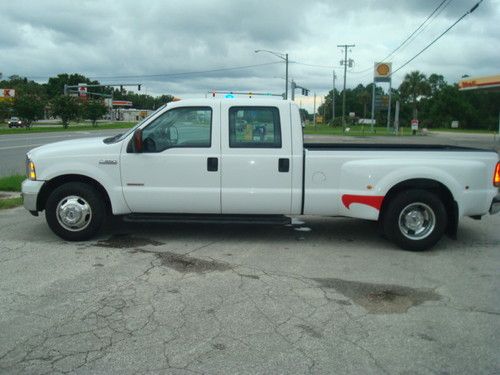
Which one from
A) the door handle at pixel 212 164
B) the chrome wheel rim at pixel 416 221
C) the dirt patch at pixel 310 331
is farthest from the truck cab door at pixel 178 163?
the dirt patch at pixel 310 331

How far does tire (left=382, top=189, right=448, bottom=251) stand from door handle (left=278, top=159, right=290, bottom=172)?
1388mm

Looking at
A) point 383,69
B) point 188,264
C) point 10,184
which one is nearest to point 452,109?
point 383,69

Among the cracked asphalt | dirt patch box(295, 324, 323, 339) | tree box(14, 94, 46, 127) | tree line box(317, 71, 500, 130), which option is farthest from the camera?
tree line box(317, 71, 500, 130)

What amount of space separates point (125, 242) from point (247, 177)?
1850 mm

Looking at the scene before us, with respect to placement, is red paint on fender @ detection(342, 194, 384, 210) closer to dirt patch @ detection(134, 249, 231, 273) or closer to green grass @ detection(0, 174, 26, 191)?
dirt patch @ detection(134, 249, 231, 273)

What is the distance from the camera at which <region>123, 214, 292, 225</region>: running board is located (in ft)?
21.1

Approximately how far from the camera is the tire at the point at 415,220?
20.6ft

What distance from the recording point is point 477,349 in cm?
374

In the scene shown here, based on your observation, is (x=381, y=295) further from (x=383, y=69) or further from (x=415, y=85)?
(x=415, y=85)

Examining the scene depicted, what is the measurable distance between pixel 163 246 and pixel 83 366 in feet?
10.1

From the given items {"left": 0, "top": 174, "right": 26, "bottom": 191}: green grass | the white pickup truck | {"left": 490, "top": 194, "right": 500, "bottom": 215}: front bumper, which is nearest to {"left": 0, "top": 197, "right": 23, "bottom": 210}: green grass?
{"left": 0, "top": 174, "right": 26, "bottom": 191}: green grass

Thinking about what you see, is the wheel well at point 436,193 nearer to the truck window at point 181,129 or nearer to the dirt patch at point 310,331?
the truck window at point 181,129

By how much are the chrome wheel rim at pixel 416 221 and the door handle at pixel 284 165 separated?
61.0 inches

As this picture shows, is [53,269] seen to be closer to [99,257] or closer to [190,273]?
[99,257]
